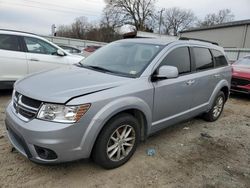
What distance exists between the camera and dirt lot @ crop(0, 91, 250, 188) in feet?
9.16

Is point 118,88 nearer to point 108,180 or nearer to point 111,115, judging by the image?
point 111,115

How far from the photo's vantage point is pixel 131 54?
369 centimetres

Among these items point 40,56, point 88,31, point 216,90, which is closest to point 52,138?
point 216,90

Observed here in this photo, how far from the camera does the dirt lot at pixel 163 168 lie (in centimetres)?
279

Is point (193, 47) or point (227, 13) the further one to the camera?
point (227, 13)

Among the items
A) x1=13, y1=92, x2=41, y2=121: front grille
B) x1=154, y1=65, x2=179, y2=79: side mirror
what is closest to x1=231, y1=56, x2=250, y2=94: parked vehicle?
x1=154, y1=65, x2=179, y2=79: side mirror

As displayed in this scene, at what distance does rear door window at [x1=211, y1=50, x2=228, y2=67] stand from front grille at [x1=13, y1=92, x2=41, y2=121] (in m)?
3.79

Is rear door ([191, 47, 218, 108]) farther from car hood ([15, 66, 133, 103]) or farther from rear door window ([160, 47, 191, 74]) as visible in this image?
car hood ([15, 66, 133, 103])

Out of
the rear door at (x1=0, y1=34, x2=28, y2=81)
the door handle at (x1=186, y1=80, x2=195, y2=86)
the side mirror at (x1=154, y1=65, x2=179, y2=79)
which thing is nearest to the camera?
the side mirror at (x1=154, y1=65, x2=179, y2=79)

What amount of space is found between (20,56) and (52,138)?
13.4 feet

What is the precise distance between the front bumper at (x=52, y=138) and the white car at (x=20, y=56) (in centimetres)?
352

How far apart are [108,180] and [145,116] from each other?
965 mm

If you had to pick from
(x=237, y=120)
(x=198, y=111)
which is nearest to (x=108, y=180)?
(x=198, y=111)

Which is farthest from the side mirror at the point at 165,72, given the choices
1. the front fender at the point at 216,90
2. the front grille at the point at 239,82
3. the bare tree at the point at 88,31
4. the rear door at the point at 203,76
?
the bare tree at the point at 88,31
